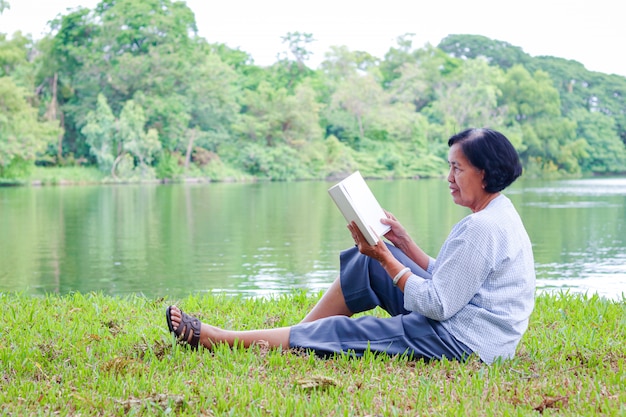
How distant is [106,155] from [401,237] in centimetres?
3137

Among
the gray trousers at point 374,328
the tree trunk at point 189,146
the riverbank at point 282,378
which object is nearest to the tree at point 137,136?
the tree trunk at point 189,146

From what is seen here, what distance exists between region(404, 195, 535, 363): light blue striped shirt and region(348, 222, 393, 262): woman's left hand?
0.43 ft

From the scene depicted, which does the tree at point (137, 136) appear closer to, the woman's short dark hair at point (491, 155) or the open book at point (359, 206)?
the open book at point (359, 206)

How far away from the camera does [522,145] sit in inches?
1818

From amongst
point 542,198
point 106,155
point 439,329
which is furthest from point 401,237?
point 106,155

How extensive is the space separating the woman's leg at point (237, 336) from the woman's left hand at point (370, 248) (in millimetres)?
470

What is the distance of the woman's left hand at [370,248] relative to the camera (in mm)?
2768

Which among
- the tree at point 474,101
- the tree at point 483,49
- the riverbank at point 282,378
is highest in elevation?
the tree at point 483,49

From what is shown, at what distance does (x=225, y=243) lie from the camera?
12.4 m

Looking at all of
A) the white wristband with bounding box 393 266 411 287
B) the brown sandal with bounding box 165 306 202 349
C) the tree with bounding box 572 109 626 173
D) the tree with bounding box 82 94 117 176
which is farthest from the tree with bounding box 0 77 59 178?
the tree with bounding box 572 109 626 173

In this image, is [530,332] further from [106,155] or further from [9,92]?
[106,155]

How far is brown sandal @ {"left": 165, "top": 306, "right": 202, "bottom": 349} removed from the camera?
117 inches

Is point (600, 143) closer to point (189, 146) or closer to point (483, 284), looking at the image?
point (189, 146)

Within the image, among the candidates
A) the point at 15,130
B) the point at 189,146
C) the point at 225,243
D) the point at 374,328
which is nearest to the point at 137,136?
the point at 189,146
